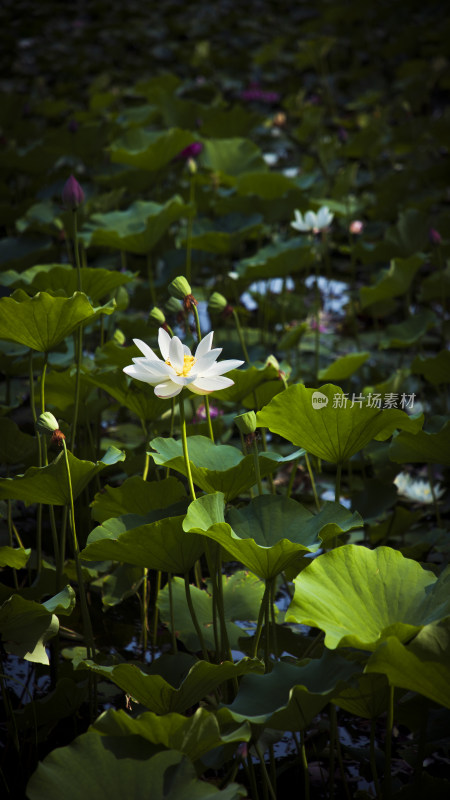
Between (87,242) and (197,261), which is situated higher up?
(87,242)

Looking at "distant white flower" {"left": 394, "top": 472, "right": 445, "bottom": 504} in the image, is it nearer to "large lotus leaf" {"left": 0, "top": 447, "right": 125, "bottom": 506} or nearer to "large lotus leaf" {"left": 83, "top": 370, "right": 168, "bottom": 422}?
"large lotus leaf" {"left": 83, "top": 370, "right": 168, "bottom": 422}

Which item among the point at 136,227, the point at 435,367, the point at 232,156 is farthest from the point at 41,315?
the point at 232,156

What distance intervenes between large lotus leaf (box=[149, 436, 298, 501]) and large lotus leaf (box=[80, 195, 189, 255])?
72 centimetres

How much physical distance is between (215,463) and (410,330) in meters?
0.91

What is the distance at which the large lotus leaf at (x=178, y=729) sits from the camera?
2.23 ft

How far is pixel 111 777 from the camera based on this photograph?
68 centimetres

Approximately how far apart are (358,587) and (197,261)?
1.43m

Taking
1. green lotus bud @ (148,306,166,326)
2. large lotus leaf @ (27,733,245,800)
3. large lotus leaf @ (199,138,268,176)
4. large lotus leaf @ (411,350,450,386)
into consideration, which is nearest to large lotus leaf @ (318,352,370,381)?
large lotus leaf @ (411,350,450,386)

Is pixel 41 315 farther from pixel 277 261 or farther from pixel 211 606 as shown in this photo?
pixel 277 261

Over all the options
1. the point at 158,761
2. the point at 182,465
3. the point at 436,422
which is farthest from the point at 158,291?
the point at 158,761

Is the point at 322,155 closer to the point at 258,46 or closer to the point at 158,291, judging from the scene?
the point at 158,291

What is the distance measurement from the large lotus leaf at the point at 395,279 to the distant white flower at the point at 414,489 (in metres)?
0.42

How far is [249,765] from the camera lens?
0.88 metres

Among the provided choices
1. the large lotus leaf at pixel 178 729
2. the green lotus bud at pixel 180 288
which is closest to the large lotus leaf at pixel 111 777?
the large lotus leaf at pixel 178 729
